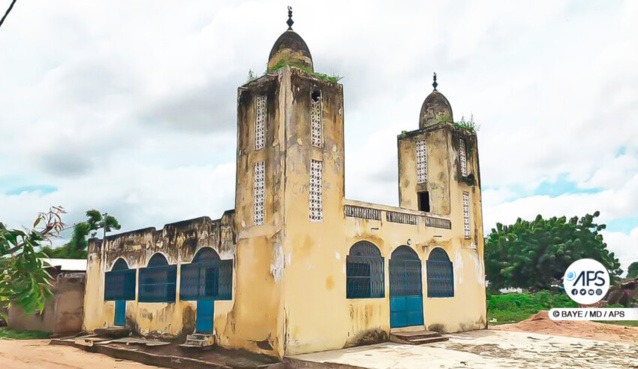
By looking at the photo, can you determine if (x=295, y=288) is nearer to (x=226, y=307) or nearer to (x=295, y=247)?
(x=295, y=247)

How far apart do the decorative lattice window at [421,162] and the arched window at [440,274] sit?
8.67 ft

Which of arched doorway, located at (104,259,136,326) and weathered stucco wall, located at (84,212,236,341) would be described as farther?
arched doorway, located at (104,259,136,326)

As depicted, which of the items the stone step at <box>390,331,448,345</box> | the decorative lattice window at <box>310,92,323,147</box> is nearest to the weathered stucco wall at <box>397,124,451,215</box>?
the stone step at <box>390,331,448,345</box>

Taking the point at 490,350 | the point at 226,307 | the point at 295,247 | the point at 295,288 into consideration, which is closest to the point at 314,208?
the point at 295,247

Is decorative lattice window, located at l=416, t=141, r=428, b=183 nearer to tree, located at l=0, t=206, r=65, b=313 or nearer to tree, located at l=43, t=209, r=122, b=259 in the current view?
tree, located at l=0, t=206, r=65, b=313

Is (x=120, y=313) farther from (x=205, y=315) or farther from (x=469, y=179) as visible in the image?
(x=469, y=179)

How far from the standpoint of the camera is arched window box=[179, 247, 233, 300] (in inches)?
544

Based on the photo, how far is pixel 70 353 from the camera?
15453mm

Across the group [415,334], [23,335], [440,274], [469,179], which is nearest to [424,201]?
[469,179]

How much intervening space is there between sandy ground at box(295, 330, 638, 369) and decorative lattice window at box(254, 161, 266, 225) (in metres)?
3.40

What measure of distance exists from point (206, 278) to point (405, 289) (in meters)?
5.46

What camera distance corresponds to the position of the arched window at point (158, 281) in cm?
1580

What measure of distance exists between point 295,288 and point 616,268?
30684mm

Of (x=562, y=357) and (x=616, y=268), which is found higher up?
(x=616, y=268)
